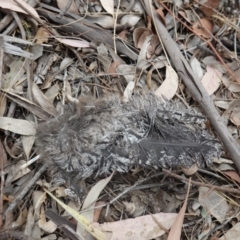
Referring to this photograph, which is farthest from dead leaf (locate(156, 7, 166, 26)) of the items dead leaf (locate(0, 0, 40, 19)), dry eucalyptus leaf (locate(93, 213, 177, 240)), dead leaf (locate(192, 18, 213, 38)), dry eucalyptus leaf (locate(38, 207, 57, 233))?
dry eucalyptus leaf (locate(38, 207, 57, 233))

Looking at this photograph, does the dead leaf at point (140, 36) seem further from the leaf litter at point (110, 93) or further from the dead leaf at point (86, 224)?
the dead leaf at point (86, 224)

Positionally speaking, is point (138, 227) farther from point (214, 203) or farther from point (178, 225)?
point (214, 203)

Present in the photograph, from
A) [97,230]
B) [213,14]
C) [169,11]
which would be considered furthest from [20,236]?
[213,14]

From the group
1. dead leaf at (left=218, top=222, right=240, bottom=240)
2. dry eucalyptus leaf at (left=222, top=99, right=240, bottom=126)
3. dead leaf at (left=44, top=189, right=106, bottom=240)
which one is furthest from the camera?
dry eucalyptus leaf at (left=222, top=99, right=240, bottom=126)

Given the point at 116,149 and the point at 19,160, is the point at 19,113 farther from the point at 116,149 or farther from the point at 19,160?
the point at 116,149

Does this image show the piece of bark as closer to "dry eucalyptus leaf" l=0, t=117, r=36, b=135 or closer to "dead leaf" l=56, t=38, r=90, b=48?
"dead leaf" l=56, t=38, r=90, b=48

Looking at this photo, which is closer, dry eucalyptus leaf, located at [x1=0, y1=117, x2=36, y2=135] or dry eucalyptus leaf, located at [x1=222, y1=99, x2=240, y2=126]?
dry eucalyptus leaf, located at [x1=0, y1=117, x2=36, y2=135]

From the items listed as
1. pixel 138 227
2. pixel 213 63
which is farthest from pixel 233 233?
pixel 213 63
